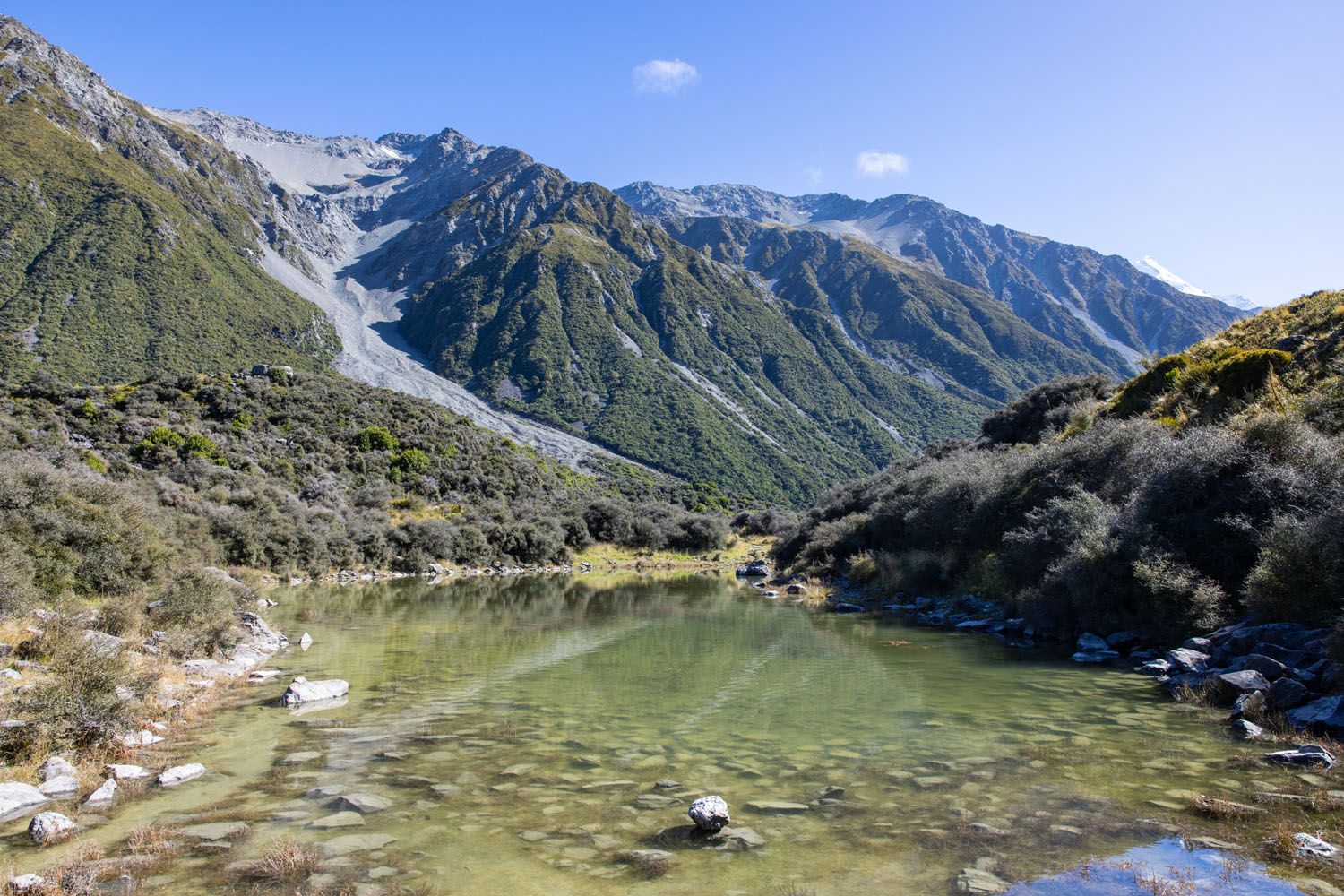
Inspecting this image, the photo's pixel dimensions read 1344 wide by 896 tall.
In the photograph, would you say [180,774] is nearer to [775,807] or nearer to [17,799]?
[17,799]

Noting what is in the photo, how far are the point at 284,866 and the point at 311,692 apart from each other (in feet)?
23.7

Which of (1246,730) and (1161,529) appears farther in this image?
(1161,529)

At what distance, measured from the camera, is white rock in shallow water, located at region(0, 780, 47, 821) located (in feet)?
21.8

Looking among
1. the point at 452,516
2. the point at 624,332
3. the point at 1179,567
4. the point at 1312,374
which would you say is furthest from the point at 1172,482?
the point at 624,332

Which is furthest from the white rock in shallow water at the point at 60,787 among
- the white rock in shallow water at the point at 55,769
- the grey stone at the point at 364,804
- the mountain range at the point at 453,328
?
the mountain range at the point at 453,328

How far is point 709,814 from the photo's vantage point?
261 inches

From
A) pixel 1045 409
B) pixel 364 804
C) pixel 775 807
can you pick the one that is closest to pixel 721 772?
pixel 775 807

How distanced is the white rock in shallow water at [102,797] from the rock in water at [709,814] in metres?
5.81

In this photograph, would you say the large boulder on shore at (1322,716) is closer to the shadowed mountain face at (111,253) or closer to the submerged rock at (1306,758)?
the submerged rock at (1306,758)

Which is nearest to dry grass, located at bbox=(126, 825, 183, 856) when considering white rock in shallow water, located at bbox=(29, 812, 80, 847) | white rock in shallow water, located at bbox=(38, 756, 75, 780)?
white rock in shallow water, located at bbox=(29, 812, 80, 847)

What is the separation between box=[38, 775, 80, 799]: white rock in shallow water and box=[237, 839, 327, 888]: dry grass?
2.89 m

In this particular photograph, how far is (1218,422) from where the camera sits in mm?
20641

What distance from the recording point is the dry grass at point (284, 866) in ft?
18.4

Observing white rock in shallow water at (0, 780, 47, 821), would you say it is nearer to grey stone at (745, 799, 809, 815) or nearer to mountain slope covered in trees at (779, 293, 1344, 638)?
grey stone at (745, 799, 809, 815)
